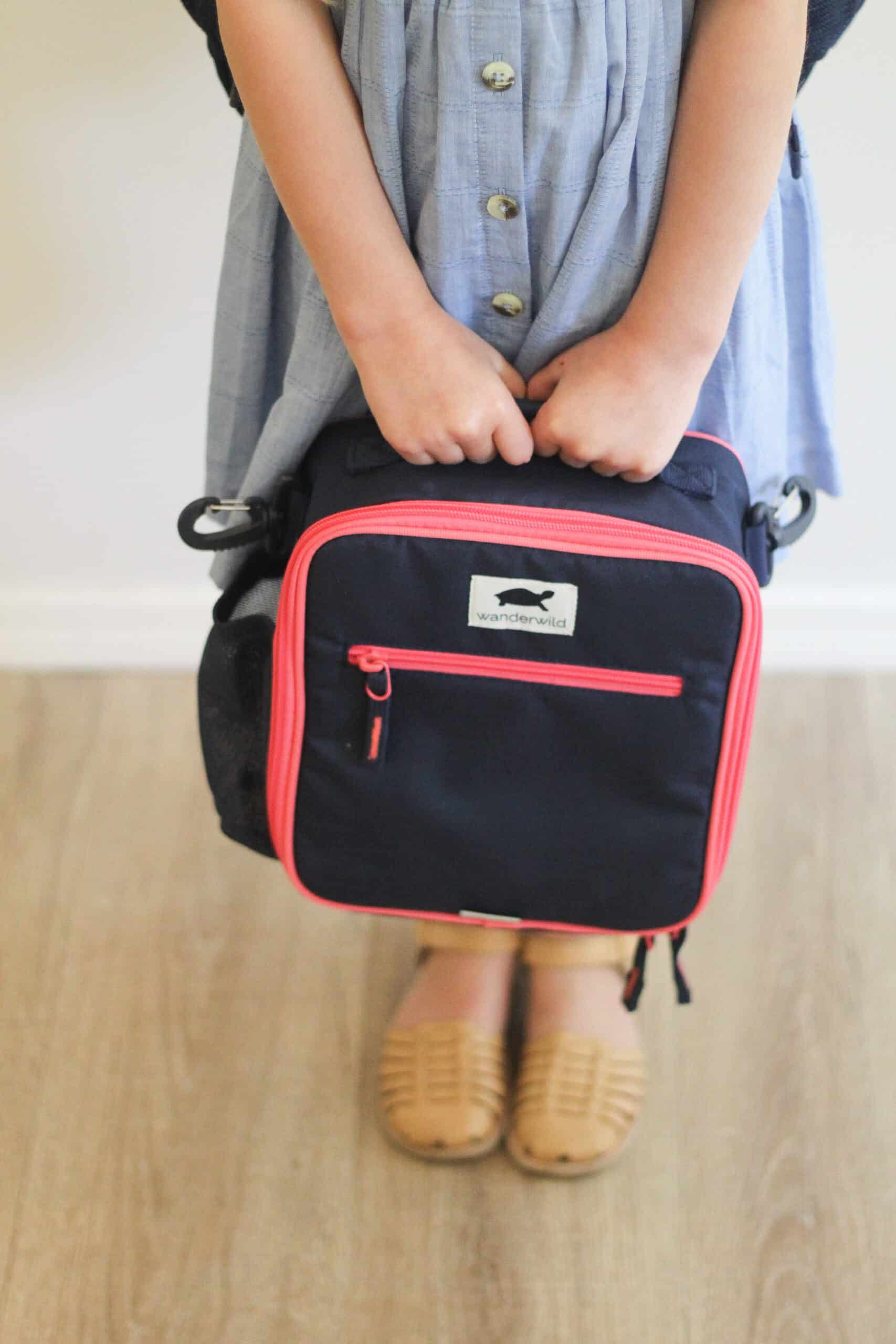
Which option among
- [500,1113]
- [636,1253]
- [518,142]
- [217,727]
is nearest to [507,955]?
[500,1113]

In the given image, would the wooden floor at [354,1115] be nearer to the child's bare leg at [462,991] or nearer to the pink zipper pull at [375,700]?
the child's bare leg at [462,991]

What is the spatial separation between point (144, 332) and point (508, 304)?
19.5 inches

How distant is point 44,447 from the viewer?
3.85ft

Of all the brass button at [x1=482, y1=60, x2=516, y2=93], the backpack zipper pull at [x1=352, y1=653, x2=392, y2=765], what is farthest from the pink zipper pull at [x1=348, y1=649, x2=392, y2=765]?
the brass button at [x1=482, y1=60, x2=516, y2=93]

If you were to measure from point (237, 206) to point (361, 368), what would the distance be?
0.18 meters

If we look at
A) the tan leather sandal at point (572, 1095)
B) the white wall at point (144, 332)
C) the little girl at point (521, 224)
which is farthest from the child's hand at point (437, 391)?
the tan leather sandal at point (572, 1095)

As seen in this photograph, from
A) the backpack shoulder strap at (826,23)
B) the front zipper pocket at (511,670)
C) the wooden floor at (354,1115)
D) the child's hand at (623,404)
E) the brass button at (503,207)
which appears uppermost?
the backpack shoulder strap at (826,23)

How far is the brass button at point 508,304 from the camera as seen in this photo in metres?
0.71

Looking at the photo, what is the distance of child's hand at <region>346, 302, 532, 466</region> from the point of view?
0.68m

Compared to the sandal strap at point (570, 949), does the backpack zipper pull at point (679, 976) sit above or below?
above

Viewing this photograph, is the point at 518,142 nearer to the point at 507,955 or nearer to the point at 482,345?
the point at 482,345

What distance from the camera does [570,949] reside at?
40.6 inches

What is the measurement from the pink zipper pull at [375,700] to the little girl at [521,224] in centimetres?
13

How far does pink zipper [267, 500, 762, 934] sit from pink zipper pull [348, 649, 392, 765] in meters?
0.04
